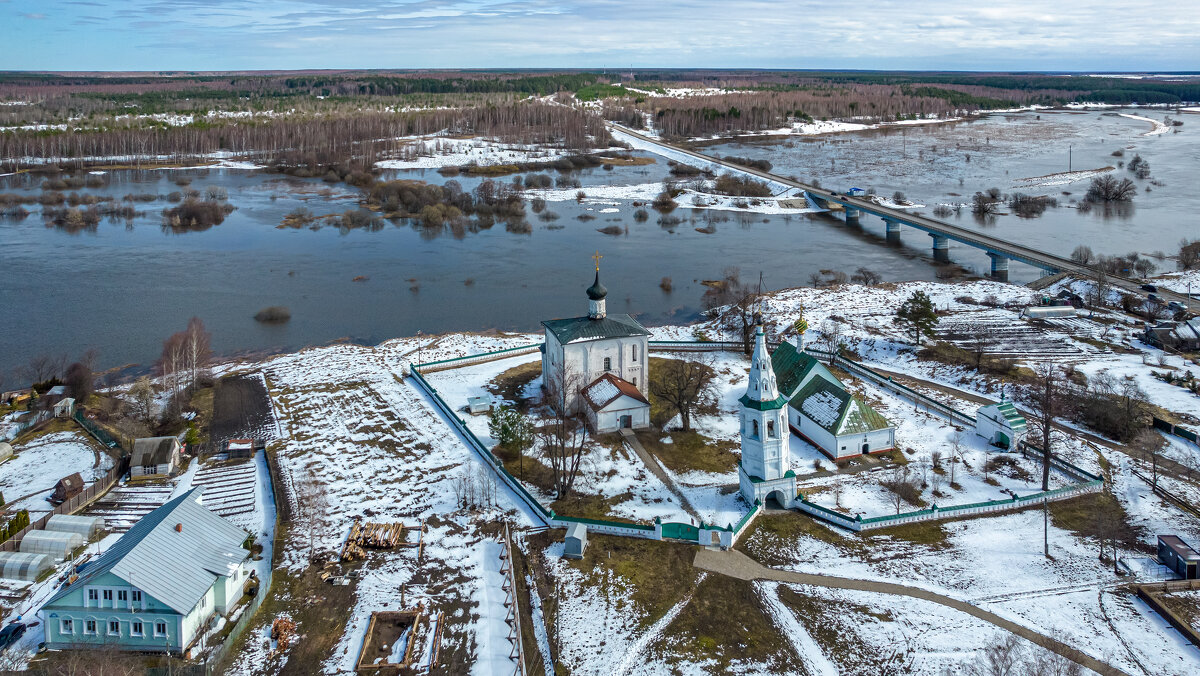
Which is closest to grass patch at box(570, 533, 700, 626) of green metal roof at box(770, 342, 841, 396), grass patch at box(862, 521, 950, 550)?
grass patch at box(862, 521, 950, 550)

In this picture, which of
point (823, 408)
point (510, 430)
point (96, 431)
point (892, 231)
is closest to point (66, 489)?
point (96, 431)

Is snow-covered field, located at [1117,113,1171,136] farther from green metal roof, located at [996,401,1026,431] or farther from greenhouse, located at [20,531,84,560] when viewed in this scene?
greenhouse, located at [20,531,84,560]

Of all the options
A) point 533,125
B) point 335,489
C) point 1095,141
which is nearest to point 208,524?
point 335,489

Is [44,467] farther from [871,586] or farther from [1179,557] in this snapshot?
[1179,557]

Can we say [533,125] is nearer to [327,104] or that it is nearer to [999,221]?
[327,104]

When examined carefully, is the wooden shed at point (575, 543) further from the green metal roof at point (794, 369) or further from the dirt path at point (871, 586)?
the green metal roof at point (794, 369)

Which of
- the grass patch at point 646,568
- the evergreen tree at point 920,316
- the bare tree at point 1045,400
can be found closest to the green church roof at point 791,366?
the bare tree at point 1045,400
